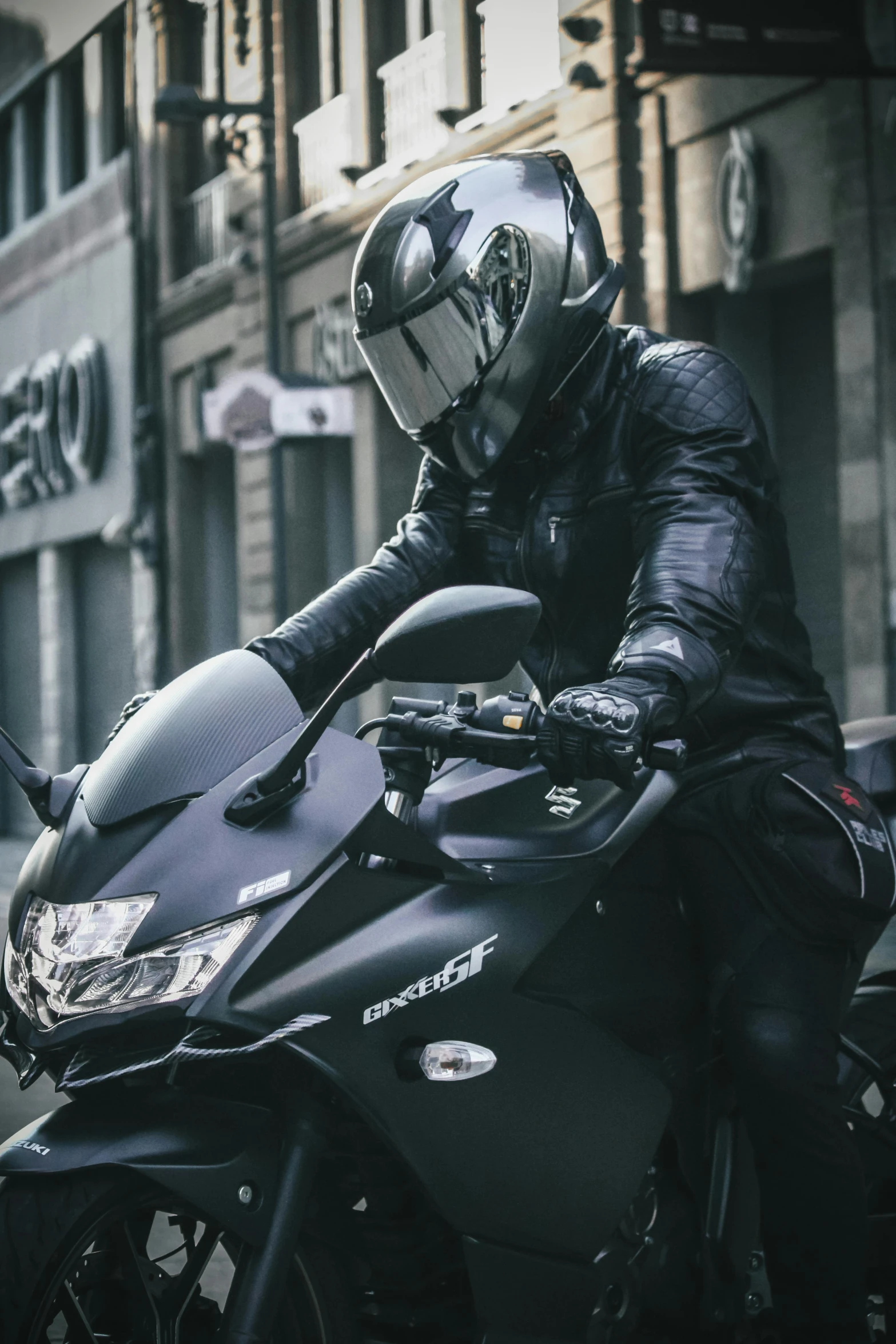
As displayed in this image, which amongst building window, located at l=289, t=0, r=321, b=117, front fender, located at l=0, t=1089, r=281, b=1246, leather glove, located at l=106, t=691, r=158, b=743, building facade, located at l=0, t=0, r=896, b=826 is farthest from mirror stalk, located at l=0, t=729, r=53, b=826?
building window, located at l=289, t=0, r=321, b=117

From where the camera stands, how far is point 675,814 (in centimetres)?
265

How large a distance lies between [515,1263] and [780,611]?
1.06 m

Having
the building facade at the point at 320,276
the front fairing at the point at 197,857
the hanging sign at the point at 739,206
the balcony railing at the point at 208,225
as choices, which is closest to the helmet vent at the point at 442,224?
the front fairing at the point at 197,857

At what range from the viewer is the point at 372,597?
9.83 feet

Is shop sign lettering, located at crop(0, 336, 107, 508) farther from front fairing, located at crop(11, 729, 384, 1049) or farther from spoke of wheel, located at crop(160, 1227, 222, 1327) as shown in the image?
spoke of wheel, located at crop(160, 1227, 222, 1327)

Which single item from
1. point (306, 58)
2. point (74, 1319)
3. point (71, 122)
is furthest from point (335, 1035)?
point (71, 122)

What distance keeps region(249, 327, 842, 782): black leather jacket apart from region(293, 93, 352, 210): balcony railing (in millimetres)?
12503

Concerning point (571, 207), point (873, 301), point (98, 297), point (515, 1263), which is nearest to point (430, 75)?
point (873, 301)

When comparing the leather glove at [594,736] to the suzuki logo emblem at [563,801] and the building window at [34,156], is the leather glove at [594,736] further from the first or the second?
the building window at [34,156]

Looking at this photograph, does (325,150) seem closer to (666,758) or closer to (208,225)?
(208,225)

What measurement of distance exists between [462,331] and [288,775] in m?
0.71

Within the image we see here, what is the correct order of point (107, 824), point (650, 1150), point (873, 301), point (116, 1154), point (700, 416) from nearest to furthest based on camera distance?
point (116, 1154) → point (107, 824) → point (650, 1150) → point (700, 416) → point (873, 301)

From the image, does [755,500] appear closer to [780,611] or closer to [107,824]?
[780,611]

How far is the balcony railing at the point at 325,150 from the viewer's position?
49.5 ft
